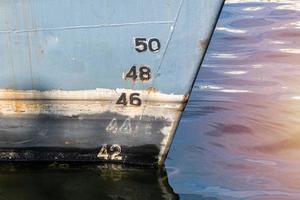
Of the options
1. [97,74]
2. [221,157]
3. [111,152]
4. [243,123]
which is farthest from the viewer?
[243,123]

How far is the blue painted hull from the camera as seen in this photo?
4426 mm

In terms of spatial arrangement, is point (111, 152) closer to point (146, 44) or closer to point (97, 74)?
point (97, 74)

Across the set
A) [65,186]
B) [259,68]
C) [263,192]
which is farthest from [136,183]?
[259,68]

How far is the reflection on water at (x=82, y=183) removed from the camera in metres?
4.68

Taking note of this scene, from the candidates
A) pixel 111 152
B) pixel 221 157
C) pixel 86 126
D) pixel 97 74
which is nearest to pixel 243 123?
pixel 221 157

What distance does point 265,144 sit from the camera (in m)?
5.69

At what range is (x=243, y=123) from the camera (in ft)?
20.4

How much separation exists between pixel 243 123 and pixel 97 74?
2.26 m

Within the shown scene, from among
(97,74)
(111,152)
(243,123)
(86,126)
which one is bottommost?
(243,123)

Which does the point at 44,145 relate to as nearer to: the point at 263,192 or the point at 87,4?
the point at 87,4

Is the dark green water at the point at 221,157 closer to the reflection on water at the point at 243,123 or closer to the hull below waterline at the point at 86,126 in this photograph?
the reflection on water at the point at 243,123

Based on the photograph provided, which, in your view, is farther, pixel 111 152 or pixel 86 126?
pixel 111 152

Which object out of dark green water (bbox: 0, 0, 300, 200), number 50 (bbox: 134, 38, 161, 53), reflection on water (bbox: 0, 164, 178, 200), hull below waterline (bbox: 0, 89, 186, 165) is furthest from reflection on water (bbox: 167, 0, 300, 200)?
number 50 (bbox: 134, 38, 161, 53)

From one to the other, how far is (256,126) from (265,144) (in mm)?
483
